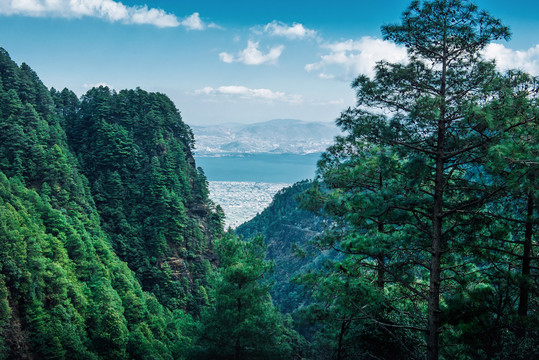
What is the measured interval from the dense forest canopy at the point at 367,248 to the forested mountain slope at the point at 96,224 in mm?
151

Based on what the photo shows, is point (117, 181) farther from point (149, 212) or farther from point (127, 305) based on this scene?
point (127, 305)

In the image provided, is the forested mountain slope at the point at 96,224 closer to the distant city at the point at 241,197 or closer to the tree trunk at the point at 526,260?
the tree trunk at the point at 526,260

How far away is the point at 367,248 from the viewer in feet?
26.9

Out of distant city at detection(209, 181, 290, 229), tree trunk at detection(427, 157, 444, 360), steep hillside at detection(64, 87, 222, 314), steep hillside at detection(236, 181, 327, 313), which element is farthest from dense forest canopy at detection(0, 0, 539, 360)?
distant city at detection(209, 181, 290, 229)

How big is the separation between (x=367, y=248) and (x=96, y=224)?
1231 inches

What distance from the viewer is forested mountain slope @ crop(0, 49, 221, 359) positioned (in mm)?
20953

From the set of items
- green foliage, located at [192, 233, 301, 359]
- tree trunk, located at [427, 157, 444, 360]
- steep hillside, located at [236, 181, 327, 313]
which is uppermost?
tree trunk, located at [427, 157, 444, 360]

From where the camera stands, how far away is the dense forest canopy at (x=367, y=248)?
7203mm

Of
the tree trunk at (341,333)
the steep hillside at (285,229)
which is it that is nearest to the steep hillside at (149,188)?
the steep hillside at (285,229)

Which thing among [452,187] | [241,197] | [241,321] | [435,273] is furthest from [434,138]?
[241,197]

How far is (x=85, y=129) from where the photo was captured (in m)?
45.7

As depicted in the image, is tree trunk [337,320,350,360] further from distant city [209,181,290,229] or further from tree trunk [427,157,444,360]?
distant city [209,181,290,229]

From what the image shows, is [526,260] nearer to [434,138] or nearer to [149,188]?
[434,138]

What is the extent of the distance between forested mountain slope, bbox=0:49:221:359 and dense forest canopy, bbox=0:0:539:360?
0.15 m
